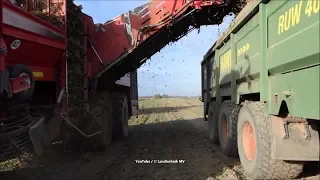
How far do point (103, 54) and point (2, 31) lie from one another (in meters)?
4.14

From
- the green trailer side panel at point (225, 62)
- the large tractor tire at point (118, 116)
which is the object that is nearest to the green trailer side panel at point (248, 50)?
the green trailer side panel at point (225, 62)

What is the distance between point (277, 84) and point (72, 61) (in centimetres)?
371

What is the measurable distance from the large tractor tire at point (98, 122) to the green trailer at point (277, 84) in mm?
2753

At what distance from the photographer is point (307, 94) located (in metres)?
3.46

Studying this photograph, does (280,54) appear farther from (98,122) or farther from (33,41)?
(98,122)

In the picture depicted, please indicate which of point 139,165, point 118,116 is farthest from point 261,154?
point 118,116

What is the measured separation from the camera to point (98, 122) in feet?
25.2

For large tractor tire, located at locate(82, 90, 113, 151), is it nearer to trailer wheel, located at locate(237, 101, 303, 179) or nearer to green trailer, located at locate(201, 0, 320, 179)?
green trailer, located at locate(201, 0, 320, 179)

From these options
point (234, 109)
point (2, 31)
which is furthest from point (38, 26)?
point (234, 109)

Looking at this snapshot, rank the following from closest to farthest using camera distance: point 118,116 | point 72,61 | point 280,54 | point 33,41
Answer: point 280,54, point 33,41, point 72,61, point 118,116

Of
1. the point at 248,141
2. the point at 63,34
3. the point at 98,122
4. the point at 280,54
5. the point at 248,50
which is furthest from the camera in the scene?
the point at 98,122

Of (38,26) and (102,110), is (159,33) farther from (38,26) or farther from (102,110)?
(38,26)

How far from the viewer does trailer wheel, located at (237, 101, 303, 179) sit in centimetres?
457

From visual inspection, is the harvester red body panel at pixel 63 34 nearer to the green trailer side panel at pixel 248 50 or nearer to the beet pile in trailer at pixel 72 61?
the beet pile in trailer at pixel 72 61
